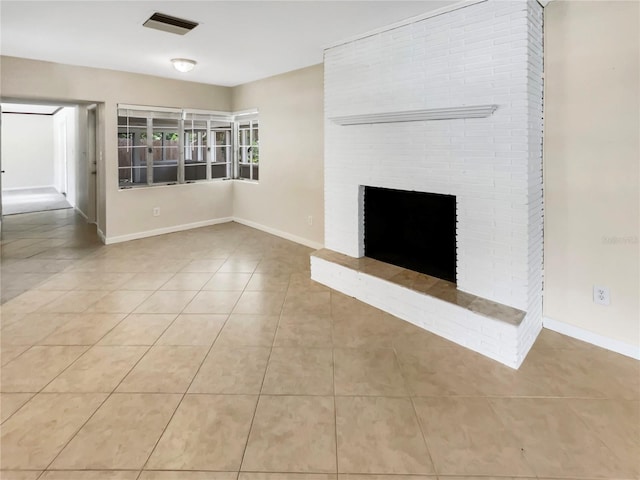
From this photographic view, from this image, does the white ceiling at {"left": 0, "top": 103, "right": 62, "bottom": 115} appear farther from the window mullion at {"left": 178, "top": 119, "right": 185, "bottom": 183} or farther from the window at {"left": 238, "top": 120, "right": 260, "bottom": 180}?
the window at {"left": 238, "top": 120, "right": 260, "bottom": 180}

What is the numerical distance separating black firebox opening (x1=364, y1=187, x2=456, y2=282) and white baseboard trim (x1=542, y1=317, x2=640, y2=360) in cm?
79

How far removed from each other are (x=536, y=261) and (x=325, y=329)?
1671 mm

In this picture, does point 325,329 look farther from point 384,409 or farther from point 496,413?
point 496,413

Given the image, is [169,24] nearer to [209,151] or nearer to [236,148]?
[209,151]

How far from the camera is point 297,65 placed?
4.98 m

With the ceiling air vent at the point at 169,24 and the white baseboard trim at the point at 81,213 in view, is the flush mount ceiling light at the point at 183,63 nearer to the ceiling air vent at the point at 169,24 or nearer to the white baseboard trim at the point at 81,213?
the ceiling air vent at the point at 169,24

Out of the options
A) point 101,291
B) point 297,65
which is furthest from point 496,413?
point 297,65

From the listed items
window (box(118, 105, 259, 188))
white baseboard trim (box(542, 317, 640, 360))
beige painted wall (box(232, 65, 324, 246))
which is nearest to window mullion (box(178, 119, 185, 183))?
window (box(118, 105, 259, 188))

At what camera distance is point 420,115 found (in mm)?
3078

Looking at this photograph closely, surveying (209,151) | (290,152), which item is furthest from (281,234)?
(209,151)

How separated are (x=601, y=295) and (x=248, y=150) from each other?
553 centimetres

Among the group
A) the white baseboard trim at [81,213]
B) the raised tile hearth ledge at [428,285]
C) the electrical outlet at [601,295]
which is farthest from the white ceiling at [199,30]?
the white baseboard trim at [81,213]

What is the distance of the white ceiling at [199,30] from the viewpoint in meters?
3.01

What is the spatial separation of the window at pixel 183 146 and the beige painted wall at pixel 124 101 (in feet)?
0.45
